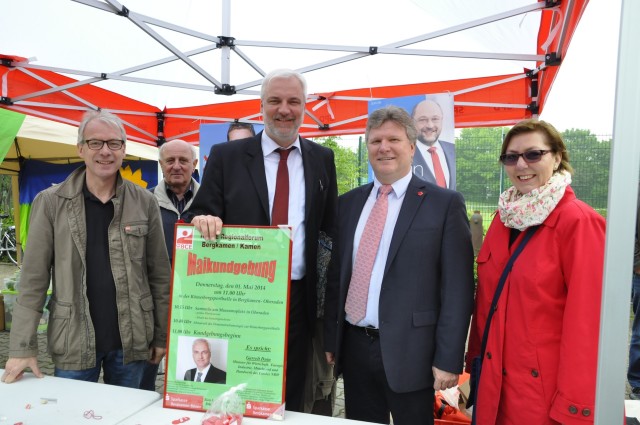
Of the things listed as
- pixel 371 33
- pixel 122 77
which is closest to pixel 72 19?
pixel 122 77

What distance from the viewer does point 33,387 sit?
1.59 meters

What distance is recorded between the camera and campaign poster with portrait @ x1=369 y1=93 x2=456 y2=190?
3631 millimetres

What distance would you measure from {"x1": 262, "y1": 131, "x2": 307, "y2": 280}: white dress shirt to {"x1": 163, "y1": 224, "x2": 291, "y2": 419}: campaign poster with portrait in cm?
46

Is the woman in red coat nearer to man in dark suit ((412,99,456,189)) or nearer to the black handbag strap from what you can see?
the black handbag strap

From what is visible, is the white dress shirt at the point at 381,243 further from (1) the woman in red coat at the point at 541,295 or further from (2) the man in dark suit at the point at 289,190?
(1) the woman in red coat at the point at 541,295

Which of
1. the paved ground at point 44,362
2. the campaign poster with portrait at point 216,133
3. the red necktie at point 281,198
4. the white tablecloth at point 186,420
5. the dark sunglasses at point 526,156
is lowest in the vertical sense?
the paved ground at point 44,362

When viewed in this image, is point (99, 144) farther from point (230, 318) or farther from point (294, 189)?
point (230, 318)

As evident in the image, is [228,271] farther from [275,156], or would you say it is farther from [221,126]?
[221,126]

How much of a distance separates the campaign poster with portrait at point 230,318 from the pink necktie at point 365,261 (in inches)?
19.3

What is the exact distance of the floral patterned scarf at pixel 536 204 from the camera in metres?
1.50

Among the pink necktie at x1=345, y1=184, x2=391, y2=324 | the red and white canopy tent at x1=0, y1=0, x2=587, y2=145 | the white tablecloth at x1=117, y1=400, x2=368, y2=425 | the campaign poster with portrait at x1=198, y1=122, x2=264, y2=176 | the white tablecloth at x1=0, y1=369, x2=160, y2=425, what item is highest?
the red and white canopy tent at x1=0, y1=0, x2=587, y2=145

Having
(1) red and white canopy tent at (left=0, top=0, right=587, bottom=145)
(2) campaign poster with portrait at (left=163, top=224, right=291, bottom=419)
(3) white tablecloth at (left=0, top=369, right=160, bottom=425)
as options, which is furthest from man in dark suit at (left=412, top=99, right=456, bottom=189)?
(3) white tablecloth at (left=0, top=369, right=160, bottom=425)

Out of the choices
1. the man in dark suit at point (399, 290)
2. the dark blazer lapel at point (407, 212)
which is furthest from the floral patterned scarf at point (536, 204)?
the dark blazer lapel at point (407, 212)

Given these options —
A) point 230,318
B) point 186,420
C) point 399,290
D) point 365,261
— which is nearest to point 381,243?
point 365,261
